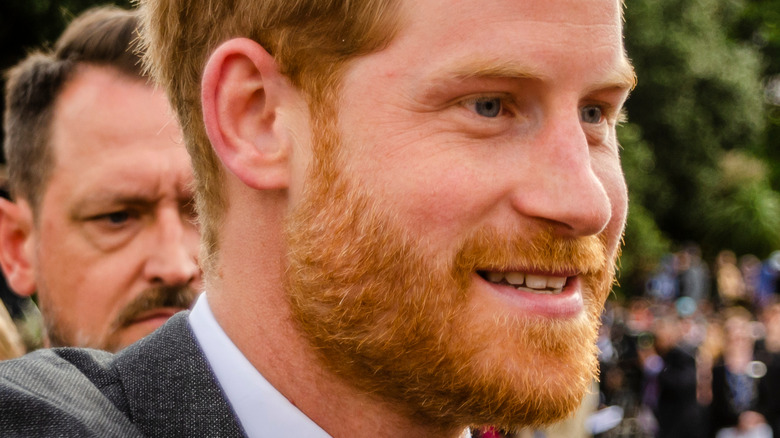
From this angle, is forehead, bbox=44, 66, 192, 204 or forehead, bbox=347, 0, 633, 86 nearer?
forehead, bbox=347, 0, 633, 86

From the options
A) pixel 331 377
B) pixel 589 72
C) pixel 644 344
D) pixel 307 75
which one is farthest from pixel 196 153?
pixel 644 344

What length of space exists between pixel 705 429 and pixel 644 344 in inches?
173

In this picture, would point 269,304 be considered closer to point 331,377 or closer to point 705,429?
point 331,377

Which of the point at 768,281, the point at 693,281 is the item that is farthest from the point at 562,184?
the point at 768,281

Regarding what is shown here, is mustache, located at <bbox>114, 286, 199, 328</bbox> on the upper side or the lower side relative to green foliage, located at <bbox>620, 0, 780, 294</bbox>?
upper

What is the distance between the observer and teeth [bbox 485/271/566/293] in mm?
2037

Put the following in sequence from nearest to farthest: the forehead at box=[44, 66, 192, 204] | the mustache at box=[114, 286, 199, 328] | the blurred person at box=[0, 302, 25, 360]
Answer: the mustache at box=[114, 286, 199, 328], the forehead at box=[44, 66, 192, 204], the blurred person at box=[0, 302, 25, 360]

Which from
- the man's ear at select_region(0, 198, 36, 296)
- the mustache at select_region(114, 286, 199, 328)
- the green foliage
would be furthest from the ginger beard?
the green foliage

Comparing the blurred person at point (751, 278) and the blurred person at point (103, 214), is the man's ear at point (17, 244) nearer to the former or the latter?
the blurred person at point (103, 214)

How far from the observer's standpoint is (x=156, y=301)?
315cm

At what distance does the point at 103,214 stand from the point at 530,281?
5.62ft

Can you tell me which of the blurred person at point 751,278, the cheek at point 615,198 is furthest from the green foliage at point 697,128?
the cheek at point 615,198

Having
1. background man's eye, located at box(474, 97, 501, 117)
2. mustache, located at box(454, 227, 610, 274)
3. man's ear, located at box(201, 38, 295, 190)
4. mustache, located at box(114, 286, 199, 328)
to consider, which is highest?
man's ear, located at box(201, 38, 295, 190)

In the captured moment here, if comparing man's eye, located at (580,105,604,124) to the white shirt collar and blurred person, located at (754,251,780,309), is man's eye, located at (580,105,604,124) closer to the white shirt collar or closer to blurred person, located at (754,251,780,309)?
the white shirt collar
